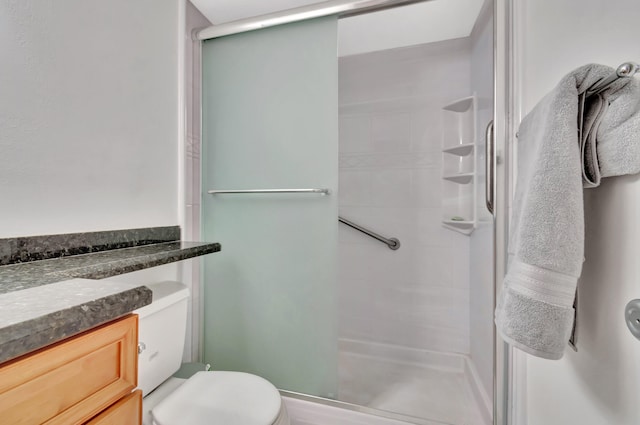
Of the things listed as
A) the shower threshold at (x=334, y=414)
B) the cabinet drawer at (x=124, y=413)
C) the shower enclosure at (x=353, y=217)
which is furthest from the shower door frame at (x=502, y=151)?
the cabinet drawer at (x=124, y=413)

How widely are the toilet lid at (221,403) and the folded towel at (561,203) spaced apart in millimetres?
709

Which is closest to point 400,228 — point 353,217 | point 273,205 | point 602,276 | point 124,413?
point 353,217

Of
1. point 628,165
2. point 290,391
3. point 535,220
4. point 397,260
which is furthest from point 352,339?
point 628,165

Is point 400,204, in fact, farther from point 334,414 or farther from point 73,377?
point 73,377

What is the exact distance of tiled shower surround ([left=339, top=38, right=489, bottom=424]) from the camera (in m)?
1.73

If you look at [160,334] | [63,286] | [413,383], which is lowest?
[413,383]

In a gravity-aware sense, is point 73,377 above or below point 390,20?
below

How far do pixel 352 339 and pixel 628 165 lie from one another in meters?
1.75

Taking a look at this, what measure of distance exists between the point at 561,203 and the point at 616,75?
24 cm

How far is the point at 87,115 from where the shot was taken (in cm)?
96

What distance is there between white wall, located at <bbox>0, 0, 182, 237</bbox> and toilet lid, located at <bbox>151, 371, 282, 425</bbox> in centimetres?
64

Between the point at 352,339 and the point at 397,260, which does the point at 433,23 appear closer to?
the point at 397,260

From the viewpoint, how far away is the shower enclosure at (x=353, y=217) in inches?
49.6

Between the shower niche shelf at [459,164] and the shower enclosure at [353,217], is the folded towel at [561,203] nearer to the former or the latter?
the shower enclosure at [353,217]
